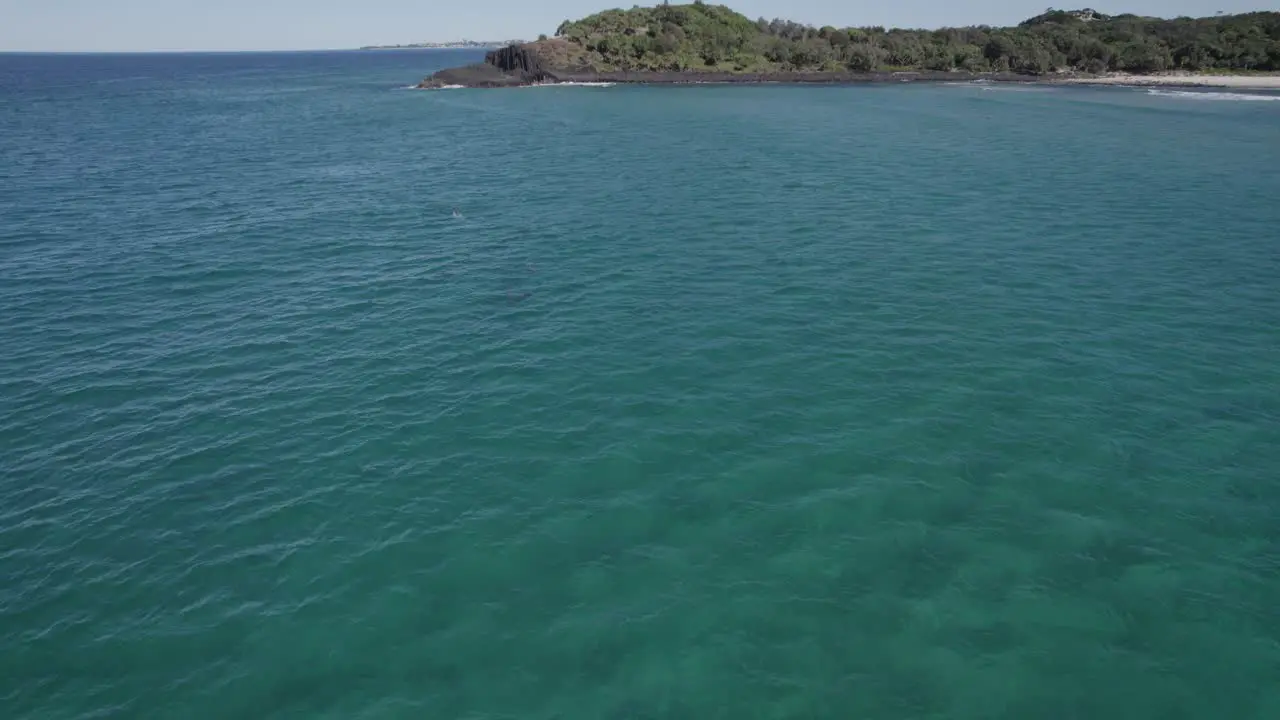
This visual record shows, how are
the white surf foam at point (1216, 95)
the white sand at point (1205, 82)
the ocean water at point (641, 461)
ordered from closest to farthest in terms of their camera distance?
the ocean water at point (641, 461), the white surf foam at point (1216, 95), the white sand at point (1205, 82)

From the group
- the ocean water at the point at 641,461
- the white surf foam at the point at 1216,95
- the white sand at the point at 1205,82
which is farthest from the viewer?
the white sand at the point at 1205,82

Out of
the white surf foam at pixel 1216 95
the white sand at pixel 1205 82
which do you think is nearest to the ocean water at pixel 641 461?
the white surf foam at pixel 1216 95

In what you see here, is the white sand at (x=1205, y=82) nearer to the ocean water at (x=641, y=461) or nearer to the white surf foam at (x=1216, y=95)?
the white surf foam at (x=1216, y=95)

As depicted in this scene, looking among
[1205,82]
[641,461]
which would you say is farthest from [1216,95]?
[641,461]

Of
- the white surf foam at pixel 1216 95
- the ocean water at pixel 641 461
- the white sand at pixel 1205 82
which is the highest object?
the white sand at pixel 1205 82

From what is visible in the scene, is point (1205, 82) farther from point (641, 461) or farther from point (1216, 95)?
point (641, 461)

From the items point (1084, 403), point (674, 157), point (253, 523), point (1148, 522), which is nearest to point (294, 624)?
point (253, 523)
